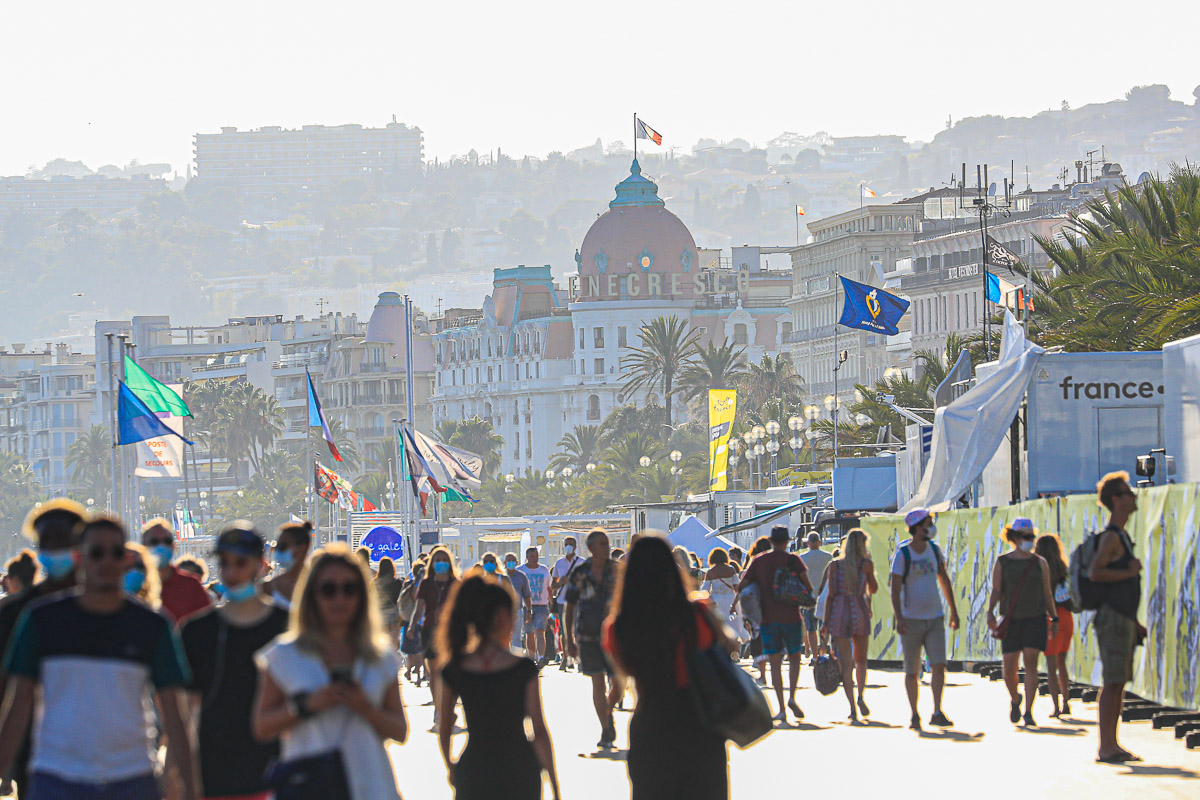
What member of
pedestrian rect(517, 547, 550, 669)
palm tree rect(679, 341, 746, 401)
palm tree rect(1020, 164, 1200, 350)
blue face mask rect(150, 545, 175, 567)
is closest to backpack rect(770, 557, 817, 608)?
blue face mask rect(150, 545, 175, 567)

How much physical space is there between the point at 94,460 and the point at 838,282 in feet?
253

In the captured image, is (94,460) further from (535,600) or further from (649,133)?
(535,600)

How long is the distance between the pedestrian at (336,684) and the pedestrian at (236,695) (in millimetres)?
1051

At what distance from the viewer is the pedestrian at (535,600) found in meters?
26.0

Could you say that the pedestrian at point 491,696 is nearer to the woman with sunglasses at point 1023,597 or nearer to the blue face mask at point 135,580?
the blue face mask at point 135,580

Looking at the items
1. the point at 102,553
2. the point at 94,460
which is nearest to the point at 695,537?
the point at 102,553

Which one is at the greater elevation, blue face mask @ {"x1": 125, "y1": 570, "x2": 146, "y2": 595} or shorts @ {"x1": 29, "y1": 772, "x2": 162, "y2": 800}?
blue face mask @ {"x1": 125, "y1": 570, "x2": 146, "y2": 595}

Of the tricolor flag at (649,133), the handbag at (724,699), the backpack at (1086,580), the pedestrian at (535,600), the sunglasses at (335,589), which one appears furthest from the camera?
the tricolor flag at (649,133)

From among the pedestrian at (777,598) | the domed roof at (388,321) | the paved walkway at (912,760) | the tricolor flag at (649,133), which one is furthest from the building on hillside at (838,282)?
the pedestrian at (777,598)

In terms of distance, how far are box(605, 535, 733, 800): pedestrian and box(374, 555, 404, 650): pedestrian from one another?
1226cm

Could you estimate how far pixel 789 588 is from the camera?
16.5 metres

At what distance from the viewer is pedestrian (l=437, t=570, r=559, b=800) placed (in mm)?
8039

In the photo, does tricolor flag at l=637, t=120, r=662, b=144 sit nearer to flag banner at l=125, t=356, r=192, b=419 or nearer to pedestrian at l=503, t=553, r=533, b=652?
flag banner at l=125, t=356, r=192, b=419

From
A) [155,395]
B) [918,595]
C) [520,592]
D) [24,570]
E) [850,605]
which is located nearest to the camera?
[24,570]
